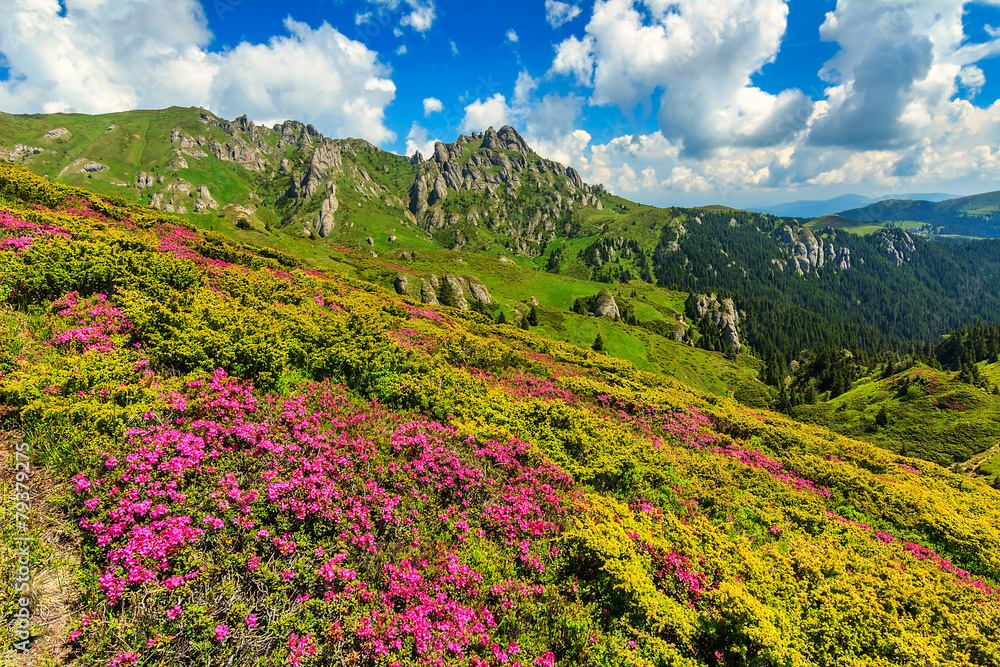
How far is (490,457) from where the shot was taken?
1158cm

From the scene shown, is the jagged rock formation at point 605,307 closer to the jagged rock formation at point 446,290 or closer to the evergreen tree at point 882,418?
the jagged rock formation at point 446,290

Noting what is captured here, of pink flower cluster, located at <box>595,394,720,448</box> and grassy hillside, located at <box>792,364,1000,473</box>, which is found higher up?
pink flower cluster, located at <box>595,394,720,448</box>

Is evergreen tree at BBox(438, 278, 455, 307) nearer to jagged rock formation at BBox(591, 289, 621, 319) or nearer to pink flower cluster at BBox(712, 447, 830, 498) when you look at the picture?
jagged rock formation at BBox(591, 289, 621, 319)

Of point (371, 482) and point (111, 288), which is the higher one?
point (111, 288)

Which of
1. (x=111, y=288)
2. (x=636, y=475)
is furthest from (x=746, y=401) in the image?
(x=111, y=288)

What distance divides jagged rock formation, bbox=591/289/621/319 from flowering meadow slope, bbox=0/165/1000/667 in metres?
112

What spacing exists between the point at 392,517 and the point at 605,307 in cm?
12683

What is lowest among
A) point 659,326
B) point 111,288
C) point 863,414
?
point 863,414

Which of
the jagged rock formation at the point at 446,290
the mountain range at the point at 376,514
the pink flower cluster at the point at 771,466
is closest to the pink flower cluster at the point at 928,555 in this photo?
the mountain range at the point at 376,514

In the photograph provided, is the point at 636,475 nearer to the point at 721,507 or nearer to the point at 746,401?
the point at 721,507

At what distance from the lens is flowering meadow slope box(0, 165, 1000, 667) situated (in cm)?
596

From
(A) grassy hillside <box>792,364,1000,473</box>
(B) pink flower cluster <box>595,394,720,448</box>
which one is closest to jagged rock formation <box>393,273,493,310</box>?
(B) pink flower cluster <box>595,394,720,448</box>

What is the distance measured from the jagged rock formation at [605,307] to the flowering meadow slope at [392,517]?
368ft

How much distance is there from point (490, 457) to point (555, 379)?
39.6ft
